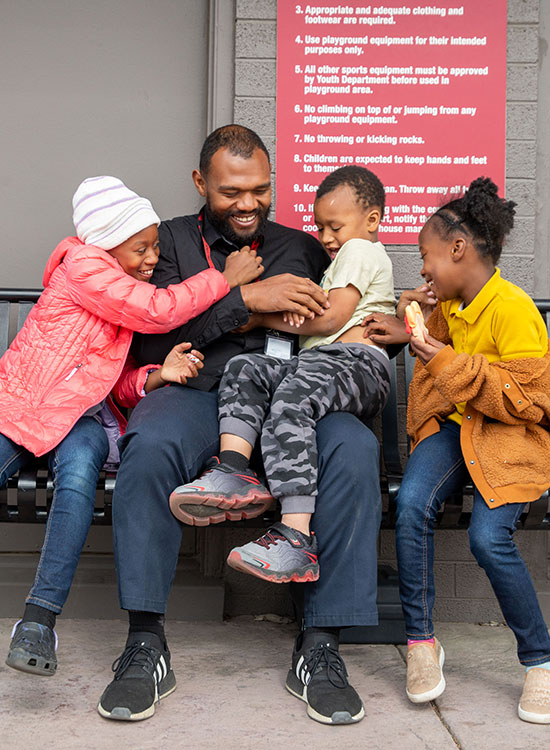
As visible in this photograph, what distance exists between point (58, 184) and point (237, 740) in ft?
8.69

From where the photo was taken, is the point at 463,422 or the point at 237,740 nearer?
the point at 237,740

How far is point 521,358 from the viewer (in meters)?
2.64

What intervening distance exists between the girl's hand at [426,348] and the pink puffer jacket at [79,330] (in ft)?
2.52

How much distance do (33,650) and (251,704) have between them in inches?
26.6

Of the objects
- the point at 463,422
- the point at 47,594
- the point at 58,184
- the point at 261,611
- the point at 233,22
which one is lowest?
the point at 261,611

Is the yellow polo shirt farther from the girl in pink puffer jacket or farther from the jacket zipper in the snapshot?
the jacket zipper

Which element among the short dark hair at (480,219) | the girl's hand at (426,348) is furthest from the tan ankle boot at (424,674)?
the short dark hair at (480,219)

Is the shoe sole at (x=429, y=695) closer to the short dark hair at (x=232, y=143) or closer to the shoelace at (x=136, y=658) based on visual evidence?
the shoelace at (x=136, y=658)

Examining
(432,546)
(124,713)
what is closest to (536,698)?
(432,546)

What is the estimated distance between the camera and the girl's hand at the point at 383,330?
3.12 metres

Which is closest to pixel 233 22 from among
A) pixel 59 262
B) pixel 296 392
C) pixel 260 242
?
pixel 260 242

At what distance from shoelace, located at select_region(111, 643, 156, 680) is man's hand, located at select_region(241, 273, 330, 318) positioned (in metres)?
1.26

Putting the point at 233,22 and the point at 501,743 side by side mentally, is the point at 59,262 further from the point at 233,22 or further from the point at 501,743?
the point at 501,743

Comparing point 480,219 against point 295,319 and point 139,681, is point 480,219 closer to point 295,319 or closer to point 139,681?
point 295,319
